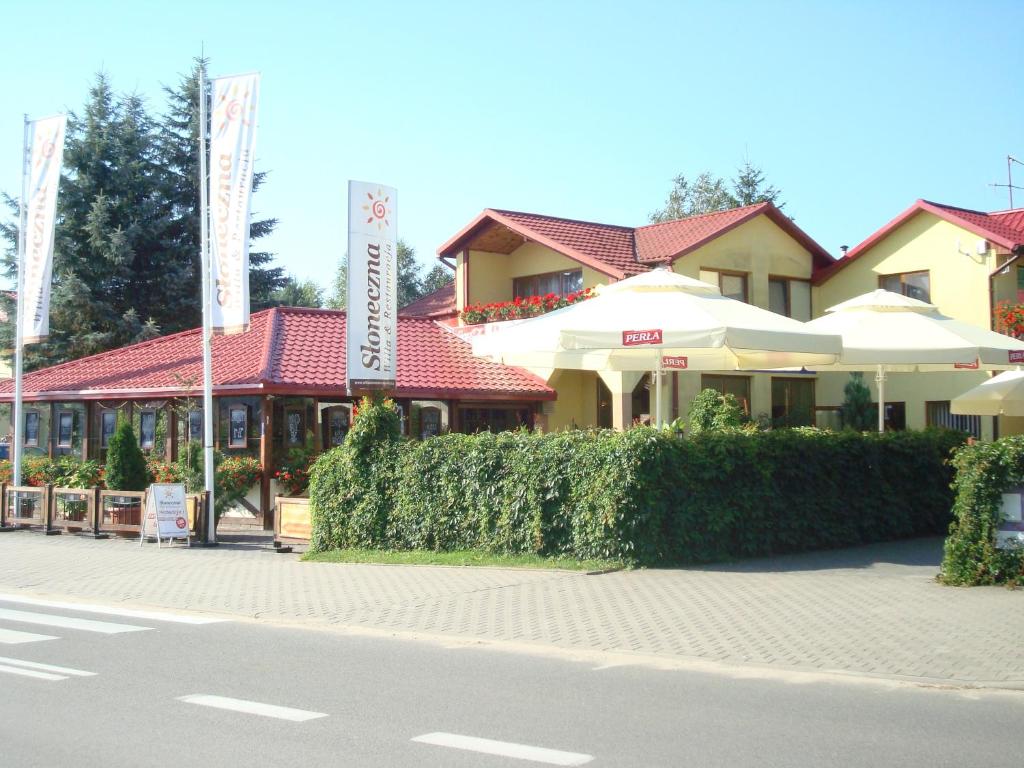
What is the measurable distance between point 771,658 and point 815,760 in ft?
9.25

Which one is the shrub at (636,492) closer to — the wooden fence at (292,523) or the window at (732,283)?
the wooden fence at (292,523)

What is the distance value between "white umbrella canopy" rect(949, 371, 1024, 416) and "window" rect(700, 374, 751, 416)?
8.30 meters

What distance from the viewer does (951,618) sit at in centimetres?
1009

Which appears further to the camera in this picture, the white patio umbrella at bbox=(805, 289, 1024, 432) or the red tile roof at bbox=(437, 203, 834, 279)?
the red tile roof at bbox=(437, 203, 834, 279)

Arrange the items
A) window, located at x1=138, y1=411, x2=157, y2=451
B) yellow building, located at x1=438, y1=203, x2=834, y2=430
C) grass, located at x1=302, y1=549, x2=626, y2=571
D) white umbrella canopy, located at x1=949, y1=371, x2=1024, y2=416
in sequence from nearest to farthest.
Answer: grass, located at x1=302, y1=549, x2=626, y2=571 → white umbrella canopy, located at x1=949, y1=371, x2=1024, y2=416 → window, located at x1=138, y1=411, x2=157, y2=451 → yellow building, located at x1=438, y1=203, x2=834, y2=430

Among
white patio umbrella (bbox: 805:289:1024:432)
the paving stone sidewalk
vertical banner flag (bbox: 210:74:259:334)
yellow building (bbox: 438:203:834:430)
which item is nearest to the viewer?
the paving stone sidewalk

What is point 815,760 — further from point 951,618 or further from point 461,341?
point 461,341

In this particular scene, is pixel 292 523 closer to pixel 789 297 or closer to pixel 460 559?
pixel 460 559

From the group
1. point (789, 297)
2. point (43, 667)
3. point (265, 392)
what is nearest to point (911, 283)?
point (789, 297)

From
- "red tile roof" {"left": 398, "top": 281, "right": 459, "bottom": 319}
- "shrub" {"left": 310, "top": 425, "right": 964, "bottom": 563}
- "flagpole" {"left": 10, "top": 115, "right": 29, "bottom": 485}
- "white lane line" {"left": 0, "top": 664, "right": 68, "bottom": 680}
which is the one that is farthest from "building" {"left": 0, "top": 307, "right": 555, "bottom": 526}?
"white lane line" {"left": 0, "top": 664, "right": 68, "bottom": 680}

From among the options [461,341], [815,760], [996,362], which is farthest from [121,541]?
[815,760]

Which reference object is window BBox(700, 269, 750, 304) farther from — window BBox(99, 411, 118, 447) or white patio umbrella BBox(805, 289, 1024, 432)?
window BBox(99, 411, 118, 447)

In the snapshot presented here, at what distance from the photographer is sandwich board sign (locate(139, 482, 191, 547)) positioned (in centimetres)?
1870

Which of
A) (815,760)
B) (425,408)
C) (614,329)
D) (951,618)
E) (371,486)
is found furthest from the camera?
(425,408)
